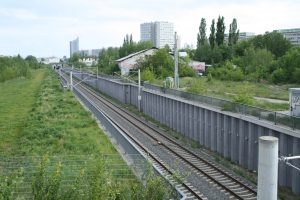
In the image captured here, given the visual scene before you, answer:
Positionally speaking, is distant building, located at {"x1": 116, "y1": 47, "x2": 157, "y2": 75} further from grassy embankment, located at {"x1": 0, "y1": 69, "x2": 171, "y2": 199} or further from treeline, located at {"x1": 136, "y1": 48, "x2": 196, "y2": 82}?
grassy embankment, located at {"x1": 0, "y1": 69, "x2": 171, "y2": 199}

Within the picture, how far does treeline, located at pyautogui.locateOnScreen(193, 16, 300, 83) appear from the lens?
7875 centimetres

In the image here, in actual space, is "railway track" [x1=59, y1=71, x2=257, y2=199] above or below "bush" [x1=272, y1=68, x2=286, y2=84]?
below

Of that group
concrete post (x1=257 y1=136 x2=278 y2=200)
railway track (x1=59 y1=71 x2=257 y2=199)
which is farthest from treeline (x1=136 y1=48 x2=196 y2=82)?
concrete post (x1=257 y1=136 x2=278 y2=200)

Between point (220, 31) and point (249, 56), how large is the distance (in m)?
26.5

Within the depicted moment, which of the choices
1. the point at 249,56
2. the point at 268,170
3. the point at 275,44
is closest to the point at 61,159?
the point at 268,170

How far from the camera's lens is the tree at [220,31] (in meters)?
126

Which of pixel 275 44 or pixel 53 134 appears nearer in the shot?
pixel 53 134

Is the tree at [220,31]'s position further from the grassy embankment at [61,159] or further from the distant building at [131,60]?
the grassy embankment at [61,159]

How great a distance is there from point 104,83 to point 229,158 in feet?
215

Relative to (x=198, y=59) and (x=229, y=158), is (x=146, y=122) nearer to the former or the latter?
(x=229, y=158)

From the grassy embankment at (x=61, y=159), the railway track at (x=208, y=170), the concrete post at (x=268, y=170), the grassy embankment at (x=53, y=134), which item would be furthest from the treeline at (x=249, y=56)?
the concrete post at (x=268, y=170)

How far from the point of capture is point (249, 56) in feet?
347

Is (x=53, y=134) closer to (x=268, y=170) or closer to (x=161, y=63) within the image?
(x=268, y=170)

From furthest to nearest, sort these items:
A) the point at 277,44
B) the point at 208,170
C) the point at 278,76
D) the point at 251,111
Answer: the point at 277,44, the point at 278,76, the point at 251,111, the point at 208,170
